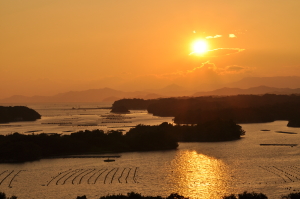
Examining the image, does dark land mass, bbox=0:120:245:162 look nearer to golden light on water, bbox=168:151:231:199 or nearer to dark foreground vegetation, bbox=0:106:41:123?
golden light on water, bbox=168:151:231:199

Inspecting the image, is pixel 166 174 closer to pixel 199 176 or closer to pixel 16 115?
pixel 199 176

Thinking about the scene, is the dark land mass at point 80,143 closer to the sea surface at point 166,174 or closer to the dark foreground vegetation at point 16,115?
the sea surface at point 166,174

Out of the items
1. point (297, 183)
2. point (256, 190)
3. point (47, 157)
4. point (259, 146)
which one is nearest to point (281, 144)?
point (259, 146)

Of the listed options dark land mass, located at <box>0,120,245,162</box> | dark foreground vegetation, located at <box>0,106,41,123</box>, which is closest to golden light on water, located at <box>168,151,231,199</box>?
dark land mass, located at <box>0,120,245,162</box>

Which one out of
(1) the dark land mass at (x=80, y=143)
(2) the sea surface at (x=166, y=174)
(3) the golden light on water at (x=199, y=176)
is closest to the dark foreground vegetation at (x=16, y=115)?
(1) the dark land mass at (x=80, y=143)

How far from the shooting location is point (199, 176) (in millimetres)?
53094

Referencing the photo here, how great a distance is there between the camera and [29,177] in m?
53.8

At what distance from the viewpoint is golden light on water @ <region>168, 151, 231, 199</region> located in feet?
145

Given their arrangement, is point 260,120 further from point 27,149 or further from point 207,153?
point 27,149

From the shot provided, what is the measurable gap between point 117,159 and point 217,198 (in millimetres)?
28596

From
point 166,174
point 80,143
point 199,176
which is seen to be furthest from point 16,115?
point 199,176

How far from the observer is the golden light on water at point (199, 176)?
4431cm

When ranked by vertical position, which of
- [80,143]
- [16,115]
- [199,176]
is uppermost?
[16,115]

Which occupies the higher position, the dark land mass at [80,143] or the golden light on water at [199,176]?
the dark land mass at [80,143]
